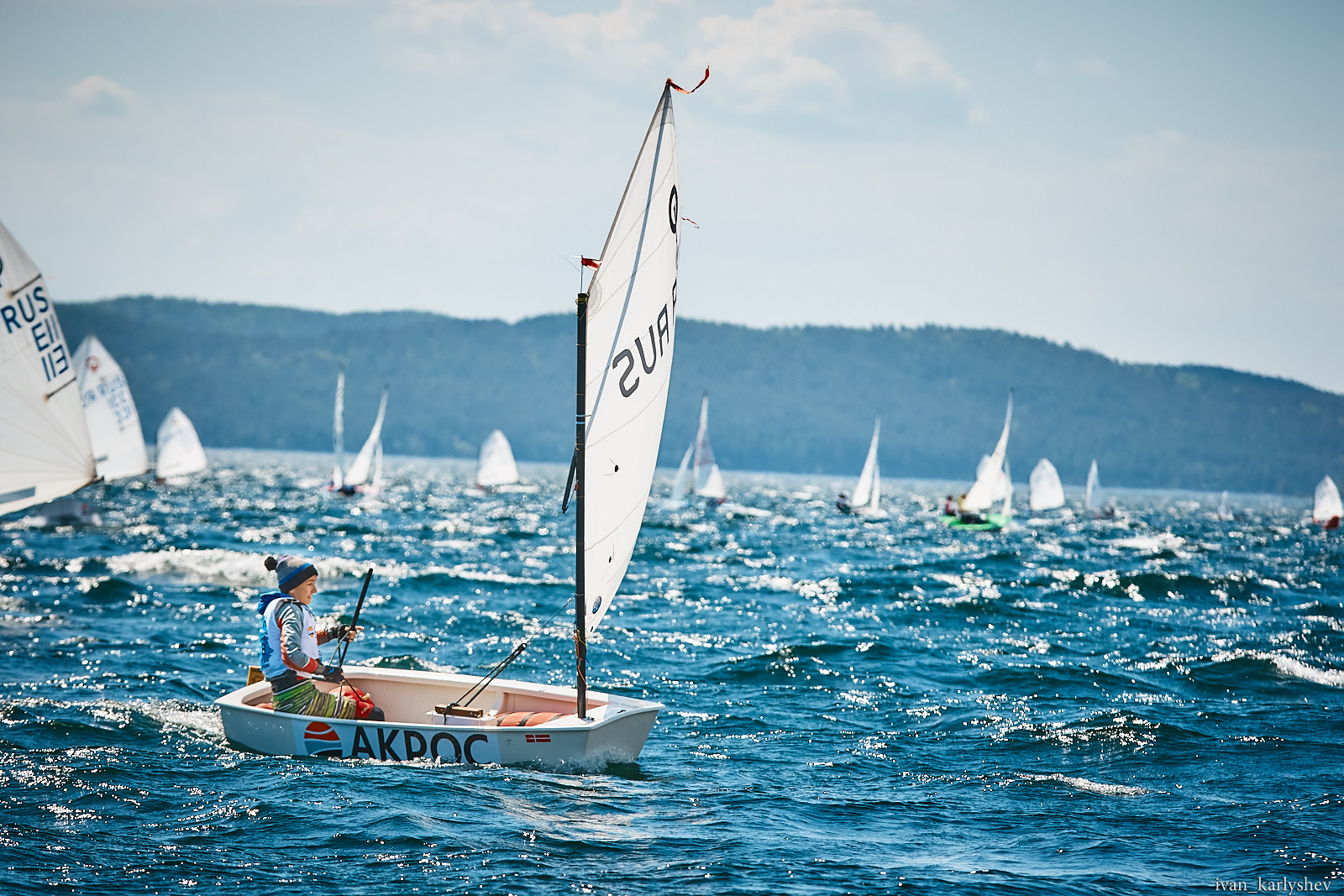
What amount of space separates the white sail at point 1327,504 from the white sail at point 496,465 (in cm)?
5908

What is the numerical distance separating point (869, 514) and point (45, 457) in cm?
6267

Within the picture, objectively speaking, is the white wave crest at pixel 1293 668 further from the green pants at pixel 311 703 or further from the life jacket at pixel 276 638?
the life jacket at pixel 276 638

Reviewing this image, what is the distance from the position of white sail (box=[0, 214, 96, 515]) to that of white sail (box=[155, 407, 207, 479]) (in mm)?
50328

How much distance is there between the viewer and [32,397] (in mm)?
16438

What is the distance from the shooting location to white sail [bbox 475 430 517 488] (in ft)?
302

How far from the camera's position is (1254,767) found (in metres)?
13.3

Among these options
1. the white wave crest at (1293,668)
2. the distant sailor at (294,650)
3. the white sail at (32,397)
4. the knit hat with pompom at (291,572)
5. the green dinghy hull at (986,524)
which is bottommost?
the white wave crest at (1293,668)

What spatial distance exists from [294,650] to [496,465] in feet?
270

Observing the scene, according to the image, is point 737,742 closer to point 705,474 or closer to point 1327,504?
point 705,474

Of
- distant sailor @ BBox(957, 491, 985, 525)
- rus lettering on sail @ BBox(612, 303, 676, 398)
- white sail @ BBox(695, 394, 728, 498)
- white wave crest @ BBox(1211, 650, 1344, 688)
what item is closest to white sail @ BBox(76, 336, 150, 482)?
rus lettering on sail @ BBox(612, 303, 676, 398)

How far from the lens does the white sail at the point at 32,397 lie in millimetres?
16203

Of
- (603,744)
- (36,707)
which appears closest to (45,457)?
(36,707)

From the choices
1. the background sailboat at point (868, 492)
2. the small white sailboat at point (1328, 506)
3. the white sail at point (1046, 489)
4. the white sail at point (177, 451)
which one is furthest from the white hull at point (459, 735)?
the small white sailboat at point (1328, 506)

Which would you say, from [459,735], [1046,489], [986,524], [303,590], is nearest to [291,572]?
[303,590]
